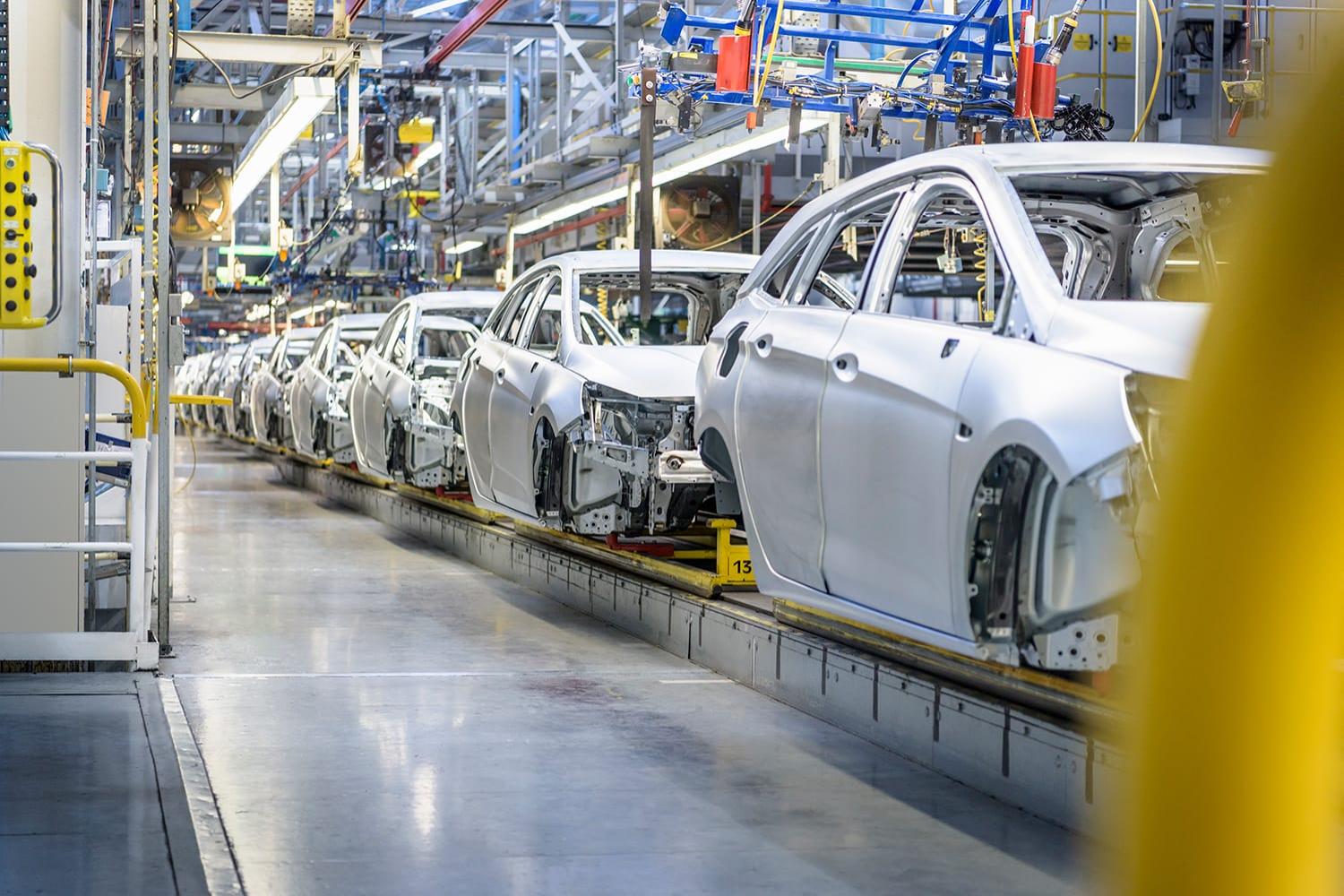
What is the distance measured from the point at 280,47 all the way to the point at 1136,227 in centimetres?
586

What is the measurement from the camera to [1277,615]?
0.74 meters

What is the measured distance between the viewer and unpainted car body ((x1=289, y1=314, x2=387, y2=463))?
49.8 feet

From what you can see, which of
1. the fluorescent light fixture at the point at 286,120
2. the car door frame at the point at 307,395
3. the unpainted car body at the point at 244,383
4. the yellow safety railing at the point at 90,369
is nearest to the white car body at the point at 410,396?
the fluorescent light fixture at the point at 286,120

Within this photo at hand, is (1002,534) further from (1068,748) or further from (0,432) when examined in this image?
(0,432)

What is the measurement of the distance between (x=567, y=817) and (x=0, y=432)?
3003 millimetres

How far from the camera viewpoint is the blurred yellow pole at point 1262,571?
72cm

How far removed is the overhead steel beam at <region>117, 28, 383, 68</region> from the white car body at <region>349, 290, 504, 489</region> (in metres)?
2.62

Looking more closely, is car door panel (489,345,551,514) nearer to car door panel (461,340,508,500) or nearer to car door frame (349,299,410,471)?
car door panel (461,340,508,500)

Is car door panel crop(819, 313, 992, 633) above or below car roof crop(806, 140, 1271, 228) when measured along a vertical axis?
below

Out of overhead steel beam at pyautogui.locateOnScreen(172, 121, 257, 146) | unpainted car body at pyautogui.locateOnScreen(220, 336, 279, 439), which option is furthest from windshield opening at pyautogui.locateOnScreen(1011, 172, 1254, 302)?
unpainted car body at pyautogui.locateOnScreen(220, 336, 279, 439)

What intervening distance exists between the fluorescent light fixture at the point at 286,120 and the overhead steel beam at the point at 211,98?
31cm

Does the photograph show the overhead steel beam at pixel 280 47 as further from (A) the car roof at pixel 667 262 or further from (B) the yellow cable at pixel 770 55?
(B) the yellow cable at pixel 770 55

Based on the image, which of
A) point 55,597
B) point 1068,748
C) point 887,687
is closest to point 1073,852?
point 1068,748

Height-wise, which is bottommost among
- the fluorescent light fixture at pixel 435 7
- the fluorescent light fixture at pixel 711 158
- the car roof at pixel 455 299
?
the car roof at pixel 455 299
